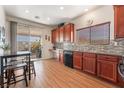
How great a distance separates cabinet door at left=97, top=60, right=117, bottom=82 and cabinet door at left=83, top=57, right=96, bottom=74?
0.85ft

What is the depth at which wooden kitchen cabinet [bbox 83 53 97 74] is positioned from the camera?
13.5ft

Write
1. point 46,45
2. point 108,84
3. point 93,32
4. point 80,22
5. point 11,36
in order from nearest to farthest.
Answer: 1. point 108,84
2. point 93,32
3. point 80,22
4. point 11,36
5. point 46,45

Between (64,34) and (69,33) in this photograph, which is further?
(64,34)

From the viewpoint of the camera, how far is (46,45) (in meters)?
8.83

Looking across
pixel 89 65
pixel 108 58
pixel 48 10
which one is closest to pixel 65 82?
pixel 89 65

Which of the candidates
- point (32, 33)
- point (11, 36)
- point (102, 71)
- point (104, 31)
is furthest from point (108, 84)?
point (32, 33)

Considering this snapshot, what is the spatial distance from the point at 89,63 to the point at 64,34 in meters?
3.17

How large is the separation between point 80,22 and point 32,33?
3.67 metres

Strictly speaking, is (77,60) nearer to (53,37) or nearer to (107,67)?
(107,67)

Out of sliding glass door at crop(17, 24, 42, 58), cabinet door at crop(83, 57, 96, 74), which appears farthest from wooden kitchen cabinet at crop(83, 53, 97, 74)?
sliding glass door at crop(17, 24, 42, 58)

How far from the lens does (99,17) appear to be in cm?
467

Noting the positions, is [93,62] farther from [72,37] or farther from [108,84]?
[72,37]

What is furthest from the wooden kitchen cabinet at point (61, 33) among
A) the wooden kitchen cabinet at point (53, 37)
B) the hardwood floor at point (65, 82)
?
the hardwood floor at point (65, 82)

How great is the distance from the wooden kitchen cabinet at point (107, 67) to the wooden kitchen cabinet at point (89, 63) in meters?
0.25
